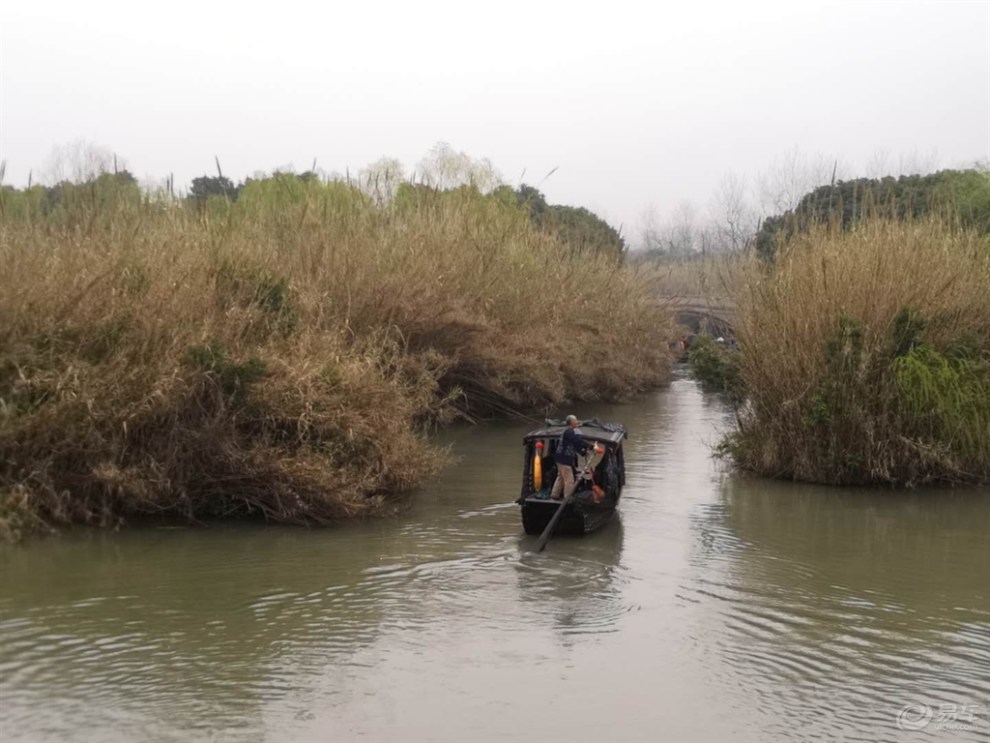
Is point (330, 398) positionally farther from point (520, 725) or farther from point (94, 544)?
point (520, 725)

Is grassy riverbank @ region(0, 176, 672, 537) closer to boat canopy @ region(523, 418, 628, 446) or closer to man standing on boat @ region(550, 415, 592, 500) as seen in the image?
boat canopy @ region(523, 418, 628, 446)

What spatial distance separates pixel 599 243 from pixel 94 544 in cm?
3326

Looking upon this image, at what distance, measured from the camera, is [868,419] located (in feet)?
63.7

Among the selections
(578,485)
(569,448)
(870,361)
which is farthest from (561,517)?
(870,361)

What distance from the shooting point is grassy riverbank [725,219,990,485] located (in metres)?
19.5

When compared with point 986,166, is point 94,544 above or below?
below

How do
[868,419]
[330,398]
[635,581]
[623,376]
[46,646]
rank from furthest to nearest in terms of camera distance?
[623,376] → [868,419] → [330,398] → [635,581] → [46,646]

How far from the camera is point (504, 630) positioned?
11.8 m

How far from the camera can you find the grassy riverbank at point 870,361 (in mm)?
19469

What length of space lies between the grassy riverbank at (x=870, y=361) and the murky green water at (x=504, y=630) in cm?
165

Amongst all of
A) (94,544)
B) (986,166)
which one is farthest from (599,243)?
(94,544)

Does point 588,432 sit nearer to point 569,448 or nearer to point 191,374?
point 569,448

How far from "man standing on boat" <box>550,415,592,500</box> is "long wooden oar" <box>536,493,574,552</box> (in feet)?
0.65

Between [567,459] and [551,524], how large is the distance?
108 centimetres
